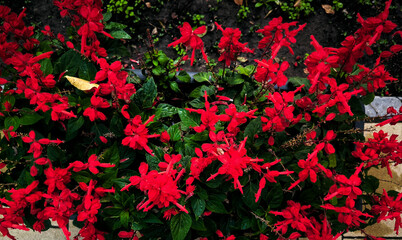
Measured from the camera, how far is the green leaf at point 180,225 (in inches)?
54.4

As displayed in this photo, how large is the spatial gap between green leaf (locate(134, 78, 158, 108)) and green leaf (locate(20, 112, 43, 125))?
1.66 ft

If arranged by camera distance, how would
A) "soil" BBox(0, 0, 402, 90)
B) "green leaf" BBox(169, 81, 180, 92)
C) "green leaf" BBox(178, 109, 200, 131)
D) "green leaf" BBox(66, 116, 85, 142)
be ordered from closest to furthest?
"green leaf" BBox(66, 116, 85, 142) → "green leaf" BBox(178, 109, 200, 131) → "green leaf" BBox(169, 81, 180, 92) → "soil" BBox(0, 0, 402, 90)

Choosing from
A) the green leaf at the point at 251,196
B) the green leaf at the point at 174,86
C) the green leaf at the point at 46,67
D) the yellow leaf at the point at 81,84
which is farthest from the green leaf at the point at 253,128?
the green leaf at the point at 46,67

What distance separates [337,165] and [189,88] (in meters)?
1.10

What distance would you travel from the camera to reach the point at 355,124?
6.17ft

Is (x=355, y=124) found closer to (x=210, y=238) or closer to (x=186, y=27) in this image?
(x=210, y=238)

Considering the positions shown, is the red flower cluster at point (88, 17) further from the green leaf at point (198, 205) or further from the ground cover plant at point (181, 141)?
the green leaf at point (198, 205)

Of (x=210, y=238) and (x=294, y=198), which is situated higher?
(x=294, y=198)

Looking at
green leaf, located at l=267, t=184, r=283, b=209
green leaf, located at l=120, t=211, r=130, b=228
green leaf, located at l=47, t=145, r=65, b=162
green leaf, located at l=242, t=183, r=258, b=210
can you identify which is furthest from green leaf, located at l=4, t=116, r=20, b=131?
green leaf, located at l=267, t=184, r=283, b=209

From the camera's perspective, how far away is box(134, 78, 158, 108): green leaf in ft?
5.16

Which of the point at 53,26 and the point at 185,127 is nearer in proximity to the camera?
the point at 185,127

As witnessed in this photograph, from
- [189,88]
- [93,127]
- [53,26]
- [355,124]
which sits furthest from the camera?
[53,26]

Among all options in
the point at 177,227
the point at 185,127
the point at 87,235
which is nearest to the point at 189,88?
the point at 185,127

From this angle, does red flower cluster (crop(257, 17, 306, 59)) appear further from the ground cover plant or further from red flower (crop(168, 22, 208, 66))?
red flower (crop(168, 22, 208, 66))
